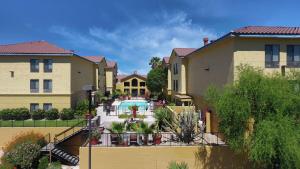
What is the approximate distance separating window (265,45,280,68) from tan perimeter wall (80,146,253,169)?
22.2ft

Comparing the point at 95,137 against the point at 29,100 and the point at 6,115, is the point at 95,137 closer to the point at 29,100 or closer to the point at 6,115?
the point at 6,115

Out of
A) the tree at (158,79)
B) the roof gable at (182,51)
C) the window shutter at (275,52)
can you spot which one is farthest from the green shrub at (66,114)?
the tree at (158,79)

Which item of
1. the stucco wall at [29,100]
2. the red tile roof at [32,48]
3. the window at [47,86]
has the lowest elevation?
the stucco wall at [29,100]

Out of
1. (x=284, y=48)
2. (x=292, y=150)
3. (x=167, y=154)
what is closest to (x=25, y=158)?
(x=167, y=154)

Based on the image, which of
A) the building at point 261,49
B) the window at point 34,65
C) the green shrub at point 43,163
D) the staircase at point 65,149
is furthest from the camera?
the window at point 34,65

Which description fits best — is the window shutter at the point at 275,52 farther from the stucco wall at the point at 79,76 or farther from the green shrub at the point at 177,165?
the stucco wall at the point at 79,76

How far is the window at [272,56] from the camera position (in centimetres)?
1953

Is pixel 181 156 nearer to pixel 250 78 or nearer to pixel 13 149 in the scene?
pixel 250 78

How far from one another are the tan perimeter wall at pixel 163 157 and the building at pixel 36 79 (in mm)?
20539

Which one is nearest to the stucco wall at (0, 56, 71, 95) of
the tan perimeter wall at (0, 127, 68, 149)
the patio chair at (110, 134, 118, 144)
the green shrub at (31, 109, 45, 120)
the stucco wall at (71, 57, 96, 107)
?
the stucco wall at (71, 57, 96, 107)

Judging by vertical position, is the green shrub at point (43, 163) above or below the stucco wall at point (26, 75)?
below

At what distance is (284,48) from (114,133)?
13.2 meters

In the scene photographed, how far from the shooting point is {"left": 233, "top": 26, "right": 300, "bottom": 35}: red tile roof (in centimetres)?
1914

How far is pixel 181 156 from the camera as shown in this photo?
17.7 metres
